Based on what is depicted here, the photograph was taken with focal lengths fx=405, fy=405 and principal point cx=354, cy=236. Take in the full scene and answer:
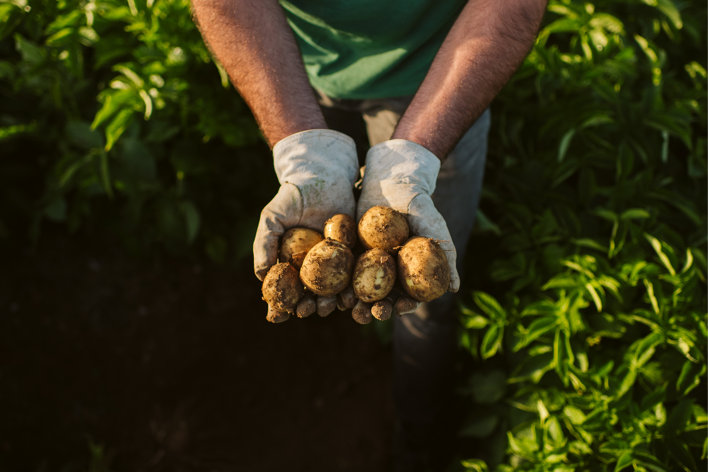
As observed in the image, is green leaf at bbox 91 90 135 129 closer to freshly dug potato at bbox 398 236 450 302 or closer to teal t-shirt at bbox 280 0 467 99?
teal t-shirt at bbox 280 0 467 99

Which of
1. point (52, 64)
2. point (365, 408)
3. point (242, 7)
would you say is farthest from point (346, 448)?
point (52, 64)

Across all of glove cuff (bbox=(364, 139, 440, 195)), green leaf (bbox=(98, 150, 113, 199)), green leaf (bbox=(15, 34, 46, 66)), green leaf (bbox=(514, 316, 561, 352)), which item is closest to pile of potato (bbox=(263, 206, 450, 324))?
glove cuff (bbox=(364, 139, 440, 195))

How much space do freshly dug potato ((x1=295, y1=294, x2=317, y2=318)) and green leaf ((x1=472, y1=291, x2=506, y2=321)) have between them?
88 centimetres

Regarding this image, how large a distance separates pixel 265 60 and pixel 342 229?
0.60 meters

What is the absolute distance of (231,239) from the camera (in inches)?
89.7

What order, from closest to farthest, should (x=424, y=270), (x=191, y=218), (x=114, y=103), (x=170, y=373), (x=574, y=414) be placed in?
1. (x=424, y=270)
2. (x=574, y=414)
3. (x=114, y=103)
4. (x=191, y=218)
5. (x=170, y=373)

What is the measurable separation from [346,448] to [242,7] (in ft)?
7.05

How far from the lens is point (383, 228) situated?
3.80ft

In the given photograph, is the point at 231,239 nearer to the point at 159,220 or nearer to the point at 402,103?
the point at 159,220

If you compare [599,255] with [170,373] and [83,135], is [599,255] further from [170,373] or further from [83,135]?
[83,135]

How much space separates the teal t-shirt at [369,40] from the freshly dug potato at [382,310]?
802mm

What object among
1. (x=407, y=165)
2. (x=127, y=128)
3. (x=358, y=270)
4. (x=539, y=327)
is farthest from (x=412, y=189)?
(x=127, y=128)

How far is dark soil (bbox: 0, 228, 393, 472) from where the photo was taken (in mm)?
2127

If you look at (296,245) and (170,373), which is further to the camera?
(170,373)
